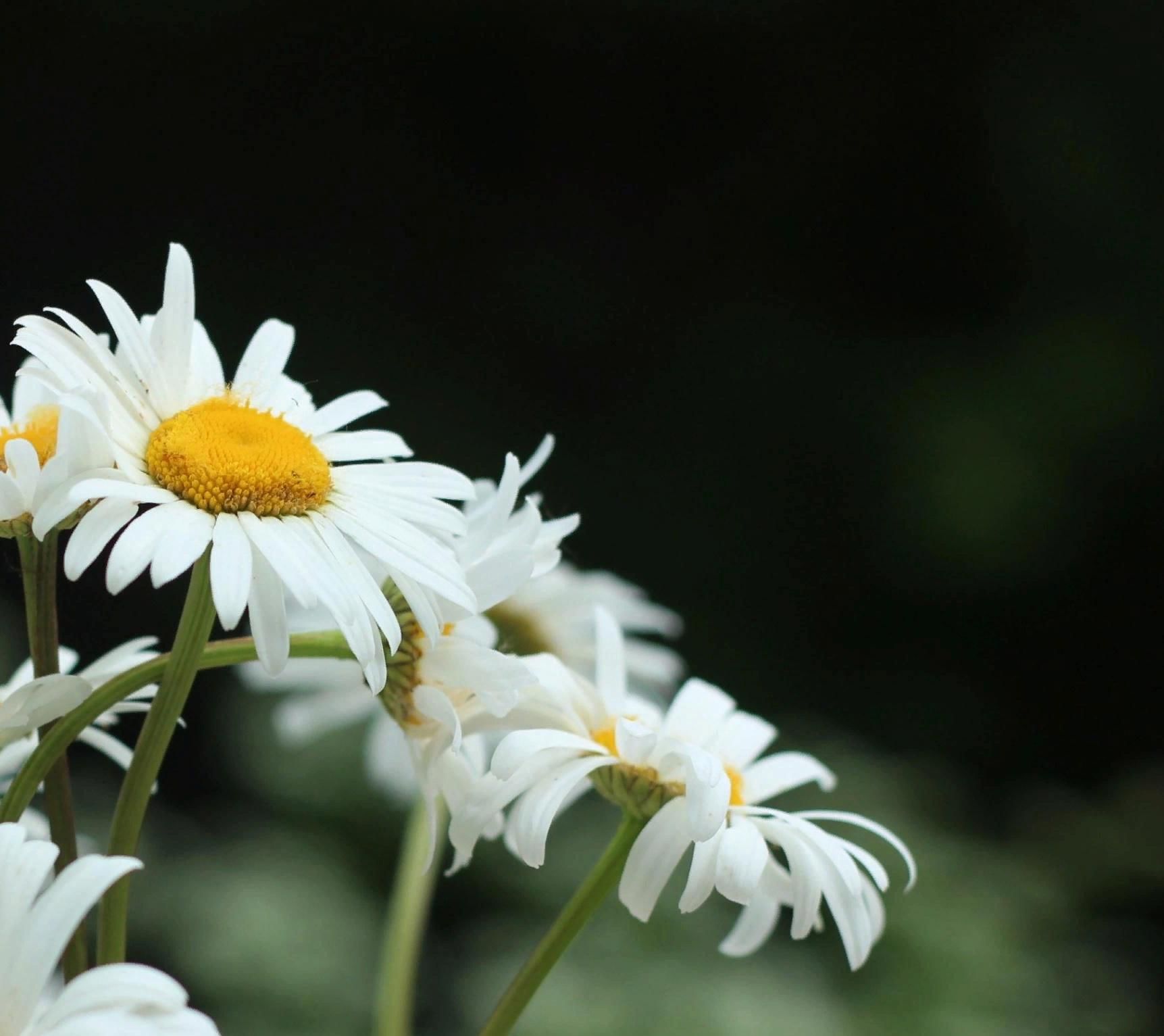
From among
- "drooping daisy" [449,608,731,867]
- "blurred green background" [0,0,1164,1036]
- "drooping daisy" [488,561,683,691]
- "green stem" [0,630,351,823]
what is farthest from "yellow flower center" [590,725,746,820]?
"blurred green background" [0,0,1164,1036]

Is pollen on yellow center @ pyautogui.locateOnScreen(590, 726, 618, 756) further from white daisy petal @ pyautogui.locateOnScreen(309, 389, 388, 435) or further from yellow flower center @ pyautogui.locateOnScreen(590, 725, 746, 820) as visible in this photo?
white daisy petal @ pyautogui.locateOnScreen(309, 389, 388, 435)

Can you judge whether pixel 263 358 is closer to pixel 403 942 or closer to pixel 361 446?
pixel 361 446

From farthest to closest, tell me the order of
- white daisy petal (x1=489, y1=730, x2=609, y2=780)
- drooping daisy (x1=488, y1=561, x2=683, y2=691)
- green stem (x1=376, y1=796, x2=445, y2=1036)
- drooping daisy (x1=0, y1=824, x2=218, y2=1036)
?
drooping daisy (x1=488, y1=561, x2=683, y2=691) < green stem (x1=376, y1=796, x2=445, y2=1036) < white daisy petal (x1=489, y1=730, x2=609, y2=780) < drooping daisy (x1=0, y1=824, x2=218, y2=1036)

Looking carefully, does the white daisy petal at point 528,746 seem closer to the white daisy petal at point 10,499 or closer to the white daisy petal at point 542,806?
the white daisy petal at point 542,806

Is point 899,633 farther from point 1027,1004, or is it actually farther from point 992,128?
point 1027,1004

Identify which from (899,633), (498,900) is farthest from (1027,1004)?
(899,633)

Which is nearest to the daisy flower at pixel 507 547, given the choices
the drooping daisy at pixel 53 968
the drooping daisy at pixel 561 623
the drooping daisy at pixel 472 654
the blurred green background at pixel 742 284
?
the drooping daisy at pixel 472 654
